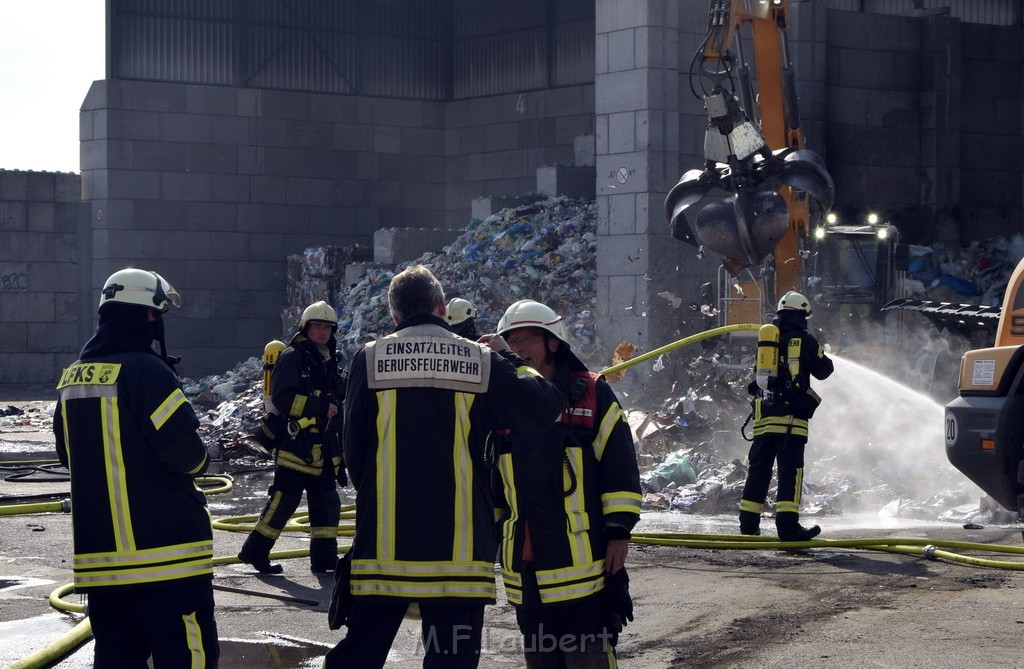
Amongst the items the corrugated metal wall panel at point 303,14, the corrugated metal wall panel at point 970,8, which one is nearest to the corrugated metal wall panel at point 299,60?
the corrugated metal wall panel at point 303,14

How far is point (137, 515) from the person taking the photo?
467 cm

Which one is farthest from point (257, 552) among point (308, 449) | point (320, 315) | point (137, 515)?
point (137, 515)

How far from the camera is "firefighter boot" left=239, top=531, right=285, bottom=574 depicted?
27.4 ft

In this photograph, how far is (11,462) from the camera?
14.3 meters

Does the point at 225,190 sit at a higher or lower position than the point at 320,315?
higher

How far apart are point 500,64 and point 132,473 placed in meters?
22.2

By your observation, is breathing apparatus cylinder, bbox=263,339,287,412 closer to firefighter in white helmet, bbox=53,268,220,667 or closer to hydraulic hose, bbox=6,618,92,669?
hydraulic hose, bbox=6,618,92,669

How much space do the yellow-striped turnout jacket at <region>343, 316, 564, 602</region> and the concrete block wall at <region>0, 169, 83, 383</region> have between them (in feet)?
67.5

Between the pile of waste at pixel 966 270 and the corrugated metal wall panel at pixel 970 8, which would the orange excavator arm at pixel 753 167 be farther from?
the corrugated metal wall panel at pixel 970 8

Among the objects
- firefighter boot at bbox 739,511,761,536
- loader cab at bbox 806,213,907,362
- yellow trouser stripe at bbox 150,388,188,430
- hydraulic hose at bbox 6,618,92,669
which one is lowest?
hydraulic hose at bbox 6,618,92,669

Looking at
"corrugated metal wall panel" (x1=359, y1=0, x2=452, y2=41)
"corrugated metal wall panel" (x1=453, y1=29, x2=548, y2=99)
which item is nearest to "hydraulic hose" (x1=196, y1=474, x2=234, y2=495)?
"corrugated metal wall panel" (x1=453, y1=29, x2=548, y2=99)

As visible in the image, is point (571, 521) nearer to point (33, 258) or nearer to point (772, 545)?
point (772, 545)

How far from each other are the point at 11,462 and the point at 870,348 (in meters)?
9.37

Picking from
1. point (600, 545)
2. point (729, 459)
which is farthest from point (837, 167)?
point (600, 545)
